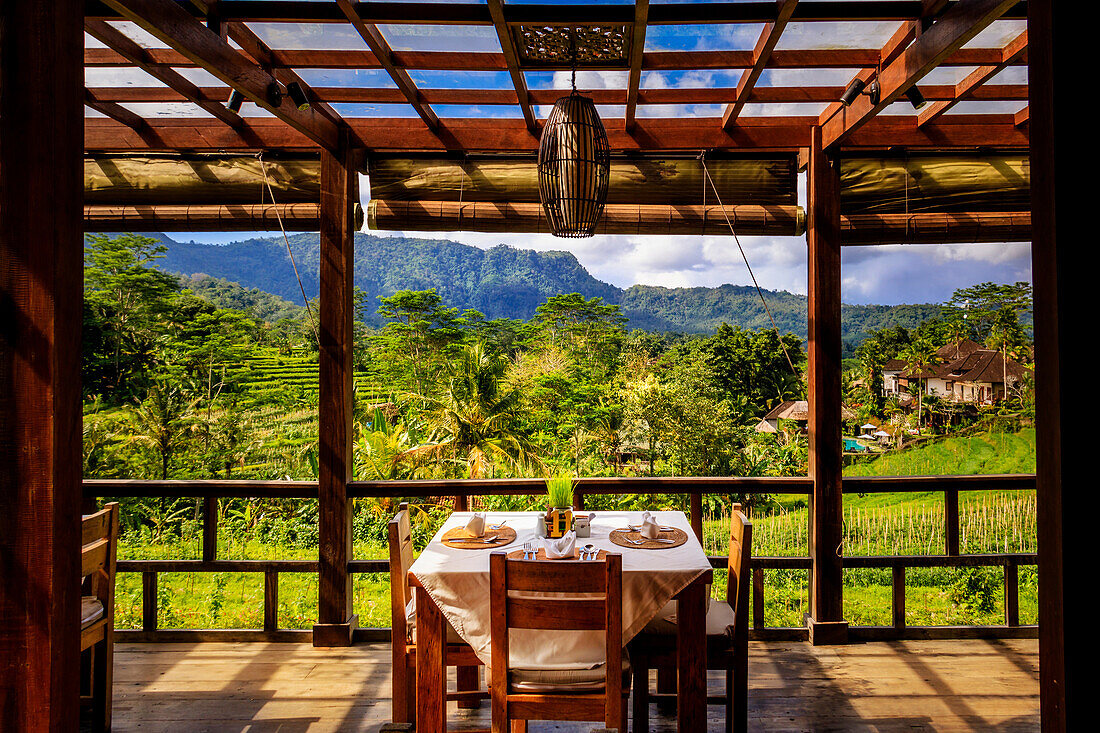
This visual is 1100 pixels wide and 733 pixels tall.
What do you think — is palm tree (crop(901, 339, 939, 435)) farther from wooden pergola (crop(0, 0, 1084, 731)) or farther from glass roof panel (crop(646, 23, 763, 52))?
glass roof panel (crop(646, 23, 763, 52))

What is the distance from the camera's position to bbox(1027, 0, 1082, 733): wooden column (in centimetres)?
141

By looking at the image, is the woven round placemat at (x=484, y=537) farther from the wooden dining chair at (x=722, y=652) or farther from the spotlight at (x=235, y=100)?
the spotlight at (x=235, y=100)

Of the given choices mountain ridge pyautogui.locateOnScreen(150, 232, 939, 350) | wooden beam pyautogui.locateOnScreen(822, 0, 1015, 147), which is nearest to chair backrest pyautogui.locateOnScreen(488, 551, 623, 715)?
wooden beam pyautogui.locateOnScreen(822, 0, 1015, 147)

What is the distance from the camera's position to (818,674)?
294 cm

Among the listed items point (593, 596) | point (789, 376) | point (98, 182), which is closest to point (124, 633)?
point (98, 182)

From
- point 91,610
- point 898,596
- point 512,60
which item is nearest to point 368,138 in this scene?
point 512,60

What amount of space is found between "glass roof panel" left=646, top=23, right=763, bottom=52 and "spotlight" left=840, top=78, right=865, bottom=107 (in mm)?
531

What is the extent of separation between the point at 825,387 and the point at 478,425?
4.61 m

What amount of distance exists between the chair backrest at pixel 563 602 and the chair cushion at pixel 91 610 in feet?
5.60

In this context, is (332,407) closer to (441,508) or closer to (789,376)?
(441,508)

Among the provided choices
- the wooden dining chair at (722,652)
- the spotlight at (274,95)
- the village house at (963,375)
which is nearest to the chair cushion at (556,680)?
the wooden dining chair at (722,652)

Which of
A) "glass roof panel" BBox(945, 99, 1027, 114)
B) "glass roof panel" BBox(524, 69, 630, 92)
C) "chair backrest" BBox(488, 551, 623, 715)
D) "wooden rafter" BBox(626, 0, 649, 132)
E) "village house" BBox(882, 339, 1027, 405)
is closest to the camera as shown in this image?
"chair backrest" BBox(488, 551, 623, 715)

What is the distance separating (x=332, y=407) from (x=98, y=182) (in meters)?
1.98

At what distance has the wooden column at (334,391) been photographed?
10.8 ft
